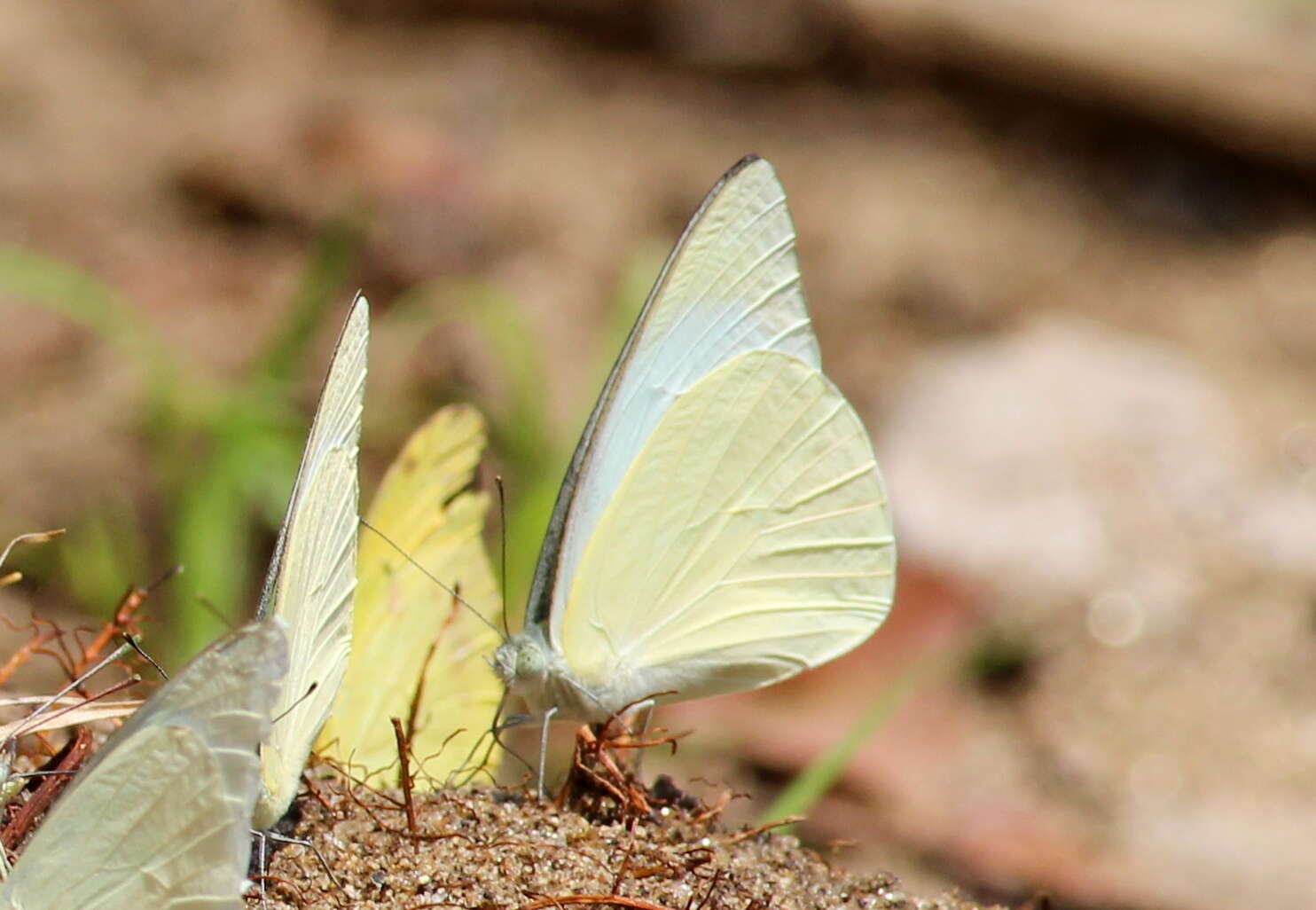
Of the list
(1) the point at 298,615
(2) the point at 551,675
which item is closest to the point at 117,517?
(2) the point at 551,675

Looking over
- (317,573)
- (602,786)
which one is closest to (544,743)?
(602,786)

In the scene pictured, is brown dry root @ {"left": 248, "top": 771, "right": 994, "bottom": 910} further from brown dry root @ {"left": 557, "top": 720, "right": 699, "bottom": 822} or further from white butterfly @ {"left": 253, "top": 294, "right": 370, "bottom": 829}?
white butterfly @ {"left": 253, "top": 294, "right": 370, "bottom": 829}

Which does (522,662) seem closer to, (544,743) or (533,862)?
(544,743)

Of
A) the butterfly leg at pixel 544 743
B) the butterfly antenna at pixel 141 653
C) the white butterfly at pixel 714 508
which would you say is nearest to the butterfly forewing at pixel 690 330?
the white butterfly at pixel 714 508

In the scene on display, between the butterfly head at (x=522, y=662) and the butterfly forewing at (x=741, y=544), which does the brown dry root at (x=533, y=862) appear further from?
the butterfly forewing at (x=741, y=544)

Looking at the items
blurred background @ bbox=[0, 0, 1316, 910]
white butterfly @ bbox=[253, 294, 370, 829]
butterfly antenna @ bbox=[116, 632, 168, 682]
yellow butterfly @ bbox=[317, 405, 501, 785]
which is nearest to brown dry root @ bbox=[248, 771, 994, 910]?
white butterfly @ bbox=[253, 294, 370, 829]

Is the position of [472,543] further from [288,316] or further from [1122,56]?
[1122,56]
